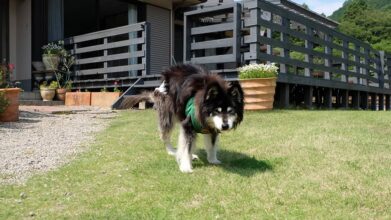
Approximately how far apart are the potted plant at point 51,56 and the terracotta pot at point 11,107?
4.73 meters

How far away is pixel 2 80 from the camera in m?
8.05

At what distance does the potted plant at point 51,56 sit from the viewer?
12250 mm

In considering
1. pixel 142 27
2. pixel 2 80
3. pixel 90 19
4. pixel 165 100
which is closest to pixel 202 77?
pixel 165 100

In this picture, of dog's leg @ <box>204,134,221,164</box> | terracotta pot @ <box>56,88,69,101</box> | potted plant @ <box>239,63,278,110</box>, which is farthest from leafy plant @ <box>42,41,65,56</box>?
dog's leg @ <box>204,134,221,164</box>

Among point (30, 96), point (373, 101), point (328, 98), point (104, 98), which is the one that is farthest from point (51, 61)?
point (373, 101)

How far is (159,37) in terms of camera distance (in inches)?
581

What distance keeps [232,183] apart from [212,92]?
2.58ft

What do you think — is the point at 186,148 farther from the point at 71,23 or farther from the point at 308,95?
the point at 71,23

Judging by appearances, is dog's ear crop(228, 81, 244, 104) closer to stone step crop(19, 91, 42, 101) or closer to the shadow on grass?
the shadow on grass

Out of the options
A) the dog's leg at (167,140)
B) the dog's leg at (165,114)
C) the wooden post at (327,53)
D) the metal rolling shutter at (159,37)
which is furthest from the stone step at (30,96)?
the dog's leg at (167,140)

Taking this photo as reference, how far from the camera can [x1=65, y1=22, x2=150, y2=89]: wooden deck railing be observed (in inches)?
429

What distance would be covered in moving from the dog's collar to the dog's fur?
0.09ft

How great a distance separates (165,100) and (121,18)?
39.4 ft

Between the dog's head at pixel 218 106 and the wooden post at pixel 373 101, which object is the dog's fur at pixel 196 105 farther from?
the wooden post at pixel 373 101
